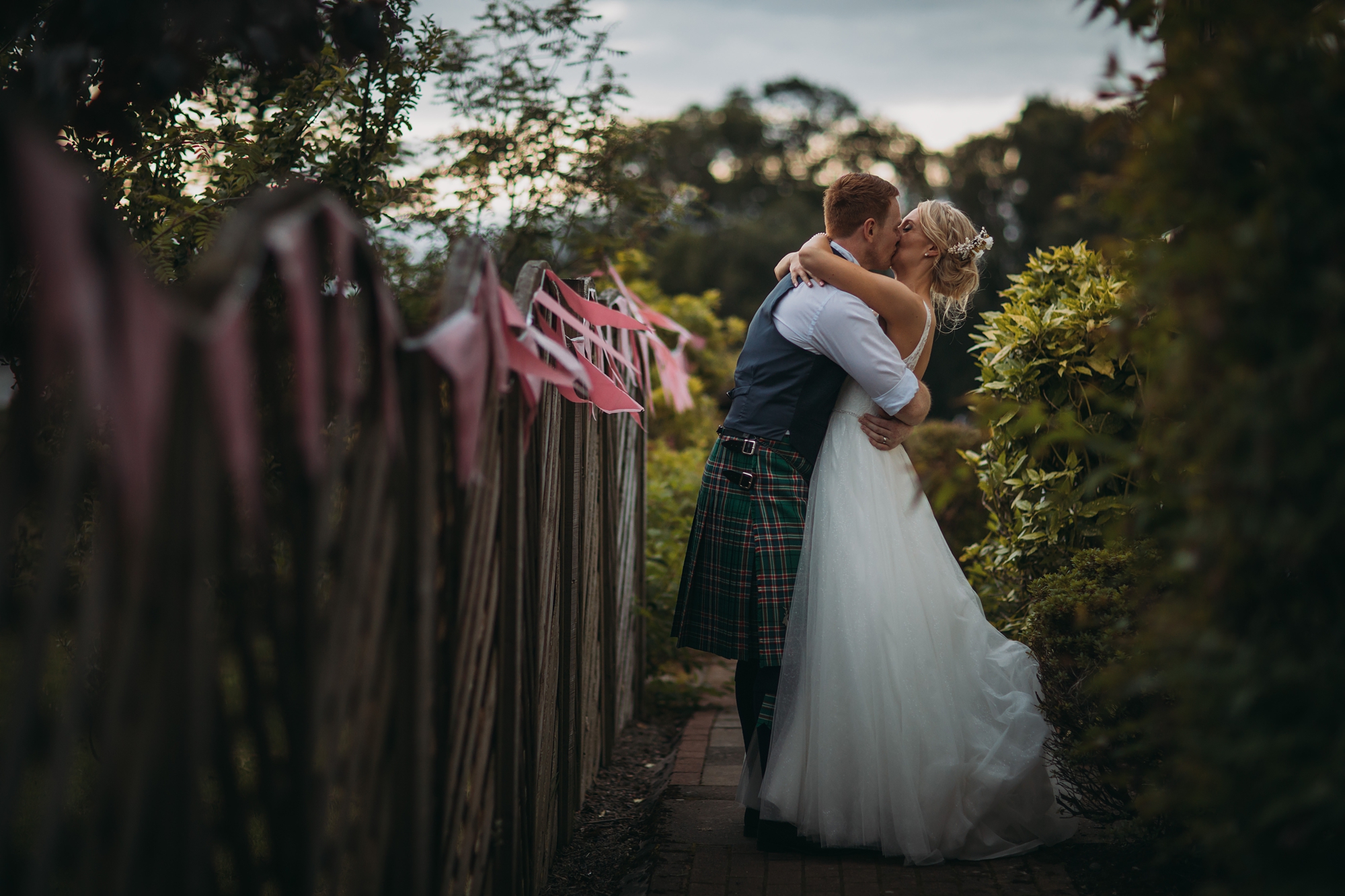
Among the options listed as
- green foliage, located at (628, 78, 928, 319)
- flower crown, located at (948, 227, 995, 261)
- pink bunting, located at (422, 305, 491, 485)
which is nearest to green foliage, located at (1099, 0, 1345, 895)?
pink bunting, located at (422, 305, 491, 485)

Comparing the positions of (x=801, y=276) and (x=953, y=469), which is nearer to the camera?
(x=801, y=276)

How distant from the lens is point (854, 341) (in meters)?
3.00

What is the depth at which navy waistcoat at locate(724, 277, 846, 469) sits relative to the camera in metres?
3.14

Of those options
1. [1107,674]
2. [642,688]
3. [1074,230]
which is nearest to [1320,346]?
[1107,674]

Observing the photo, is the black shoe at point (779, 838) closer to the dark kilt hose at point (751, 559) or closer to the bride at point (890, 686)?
the bride at point (890, 686)

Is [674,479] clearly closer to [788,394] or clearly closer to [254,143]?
[788,394]

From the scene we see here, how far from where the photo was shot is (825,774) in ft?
9.35

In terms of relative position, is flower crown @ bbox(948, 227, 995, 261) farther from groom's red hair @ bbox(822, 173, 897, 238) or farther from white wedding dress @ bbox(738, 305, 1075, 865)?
white wedding dress @ bbox(738, 305, 1075, 865)

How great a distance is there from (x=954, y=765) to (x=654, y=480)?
3912 millimetres

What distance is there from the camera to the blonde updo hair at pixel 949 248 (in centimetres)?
332

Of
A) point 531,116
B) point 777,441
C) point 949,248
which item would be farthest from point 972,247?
point 531,116

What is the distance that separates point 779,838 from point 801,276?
5.84ft

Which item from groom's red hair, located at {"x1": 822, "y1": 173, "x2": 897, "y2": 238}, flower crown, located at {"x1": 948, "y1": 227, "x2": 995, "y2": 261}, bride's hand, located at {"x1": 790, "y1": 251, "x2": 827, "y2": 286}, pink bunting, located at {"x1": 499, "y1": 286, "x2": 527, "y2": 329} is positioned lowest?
pink bunting, located at {"x1": 499, "y1": 286, "x2": 527, "y2": 329}

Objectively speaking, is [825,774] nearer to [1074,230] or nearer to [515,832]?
[515,832]
